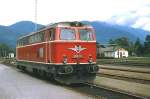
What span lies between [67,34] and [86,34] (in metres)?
1.07

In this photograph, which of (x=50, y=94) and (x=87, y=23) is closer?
(x=50, y=94)

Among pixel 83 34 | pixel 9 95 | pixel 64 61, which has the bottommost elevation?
pixel 9 95

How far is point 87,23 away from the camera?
76.0ft

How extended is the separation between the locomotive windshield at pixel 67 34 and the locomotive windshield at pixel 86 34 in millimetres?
476

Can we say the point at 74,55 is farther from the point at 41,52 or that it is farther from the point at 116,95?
the point at 116,95

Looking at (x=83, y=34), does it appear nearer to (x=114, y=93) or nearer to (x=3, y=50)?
(x=114, y=93)

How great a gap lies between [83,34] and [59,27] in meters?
1.41

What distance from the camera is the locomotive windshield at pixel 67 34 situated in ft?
70.9

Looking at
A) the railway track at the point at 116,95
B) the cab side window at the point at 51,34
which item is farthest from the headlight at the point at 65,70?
the railway track at the point at 116,95

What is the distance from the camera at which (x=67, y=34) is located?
21766 mm

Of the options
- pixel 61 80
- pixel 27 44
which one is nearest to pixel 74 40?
pixel 61 80

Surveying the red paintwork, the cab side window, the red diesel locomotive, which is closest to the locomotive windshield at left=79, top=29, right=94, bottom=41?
the red diesel locomotive

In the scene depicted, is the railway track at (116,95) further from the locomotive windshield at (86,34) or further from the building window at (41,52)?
the building window at (41,52)

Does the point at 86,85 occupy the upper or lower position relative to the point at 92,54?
lower
